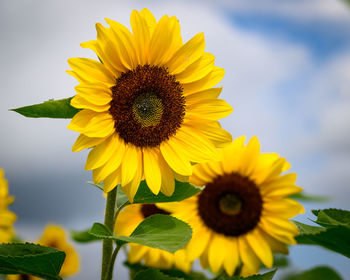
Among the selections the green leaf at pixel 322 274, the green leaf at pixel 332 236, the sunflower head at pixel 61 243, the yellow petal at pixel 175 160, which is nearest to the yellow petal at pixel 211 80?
the yellow petal at pixel 175 160

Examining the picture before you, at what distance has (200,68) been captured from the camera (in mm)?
2041

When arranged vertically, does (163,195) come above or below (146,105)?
→ below

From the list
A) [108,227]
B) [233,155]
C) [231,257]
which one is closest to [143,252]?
[231,257]

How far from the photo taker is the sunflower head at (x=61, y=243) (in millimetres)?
4129

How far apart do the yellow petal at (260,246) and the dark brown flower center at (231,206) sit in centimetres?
5

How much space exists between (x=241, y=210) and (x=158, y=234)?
1522 mm

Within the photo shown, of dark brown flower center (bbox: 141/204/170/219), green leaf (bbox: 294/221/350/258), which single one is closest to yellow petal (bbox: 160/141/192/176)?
green leaf (bbox: 294/221/350/258)

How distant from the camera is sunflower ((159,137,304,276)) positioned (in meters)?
3.06

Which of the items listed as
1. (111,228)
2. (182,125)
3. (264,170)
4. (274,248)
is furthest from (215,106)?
(274,248)

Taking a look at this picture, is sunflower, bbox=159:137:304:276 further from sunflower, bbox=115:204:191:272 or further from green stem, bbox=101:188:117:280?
green stem, bbox=101:188:117:280

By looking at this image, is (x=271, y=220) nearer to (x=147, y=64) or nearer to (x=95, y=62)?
(x=147, y=64)

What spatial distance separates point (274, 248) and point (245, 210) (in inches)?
12.4

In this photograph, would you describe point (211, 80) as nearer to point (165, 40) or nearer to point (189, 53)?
point (189, 53)

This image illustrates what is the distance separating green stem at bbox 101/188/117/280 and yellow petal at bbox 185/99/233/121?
1.53 feet
